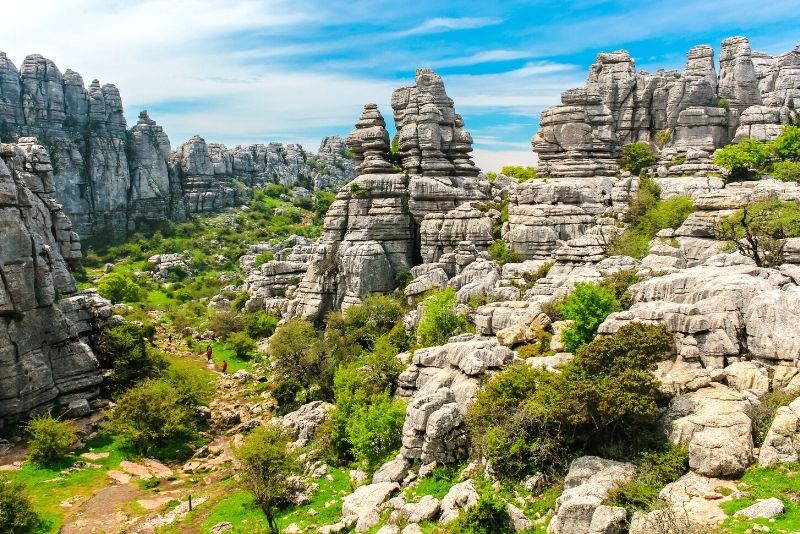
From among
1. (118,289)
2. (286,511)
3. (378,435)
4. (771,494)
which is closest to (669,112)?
(378,435)

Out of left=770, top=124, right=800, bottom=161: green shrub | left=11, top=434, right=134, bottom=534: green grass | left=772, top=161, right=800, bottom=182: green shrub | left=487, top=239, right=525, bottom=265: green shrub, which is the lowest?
left=11, top=434, right=134, bottom=534: green grass

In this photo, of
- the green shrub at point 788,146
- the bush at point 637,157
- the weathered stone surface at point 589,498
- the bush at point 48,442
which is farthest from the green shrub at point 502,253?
the bush at point 48,442

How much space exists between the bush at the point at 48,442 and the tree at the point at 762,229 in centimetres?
3388

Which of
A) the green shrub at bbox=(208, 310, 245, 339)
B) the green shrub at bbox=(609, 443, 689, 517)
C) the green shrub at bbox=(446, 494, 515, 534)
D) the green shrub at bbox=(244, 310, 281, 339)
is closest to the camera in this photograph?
the green shrub at bbox=(609, 443, 689, 517)

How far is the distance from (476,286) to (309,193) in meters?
86.3

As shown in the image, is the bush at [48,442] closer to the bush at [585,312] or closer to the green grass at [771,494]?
the bush at [585,312]

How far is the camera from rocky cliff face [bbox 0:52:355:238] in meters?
92.9

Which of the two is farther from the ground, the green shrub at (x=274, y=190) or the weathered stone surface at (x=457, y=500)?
the green shrub at (x=274, y=190)

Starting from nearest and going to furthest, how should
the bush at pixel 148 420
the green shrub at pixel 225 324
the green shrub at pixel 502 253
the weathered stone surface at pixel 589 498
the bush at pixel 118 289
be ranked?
the weathered stone surface at pixel 589 498 < the bush at pixel 148 420 < the green shrub at pixel 502 253 < the green shrub at pixel 225 324 < the bush at pixel 118 289

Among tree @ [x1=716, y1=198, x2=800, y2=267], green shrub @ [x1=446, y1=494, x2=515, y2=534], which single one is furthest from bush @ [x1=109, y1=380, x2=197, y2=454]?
tree @ [x1=716, y1=198, x2=800, y2=267]

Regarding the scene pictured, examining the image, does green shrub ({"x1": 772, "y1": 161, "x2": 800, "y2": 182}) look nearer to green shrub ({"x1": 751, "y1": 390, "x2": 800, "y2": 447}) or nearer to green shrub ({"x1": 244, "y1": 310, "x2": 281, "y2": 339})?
green shrub ({"x1": 751, "y1": 390, "x2": 800, "y2": 447})

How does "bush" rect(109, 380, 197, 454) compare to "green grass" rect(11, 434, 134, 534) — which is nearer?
"green grass" rect(11, 434, 134, 534)

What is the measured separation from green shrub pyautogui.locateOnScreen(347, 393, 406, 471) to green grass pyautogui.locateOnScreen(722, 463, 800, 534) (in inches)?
513

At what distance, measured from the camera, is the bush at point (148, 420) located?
31.6 metres
